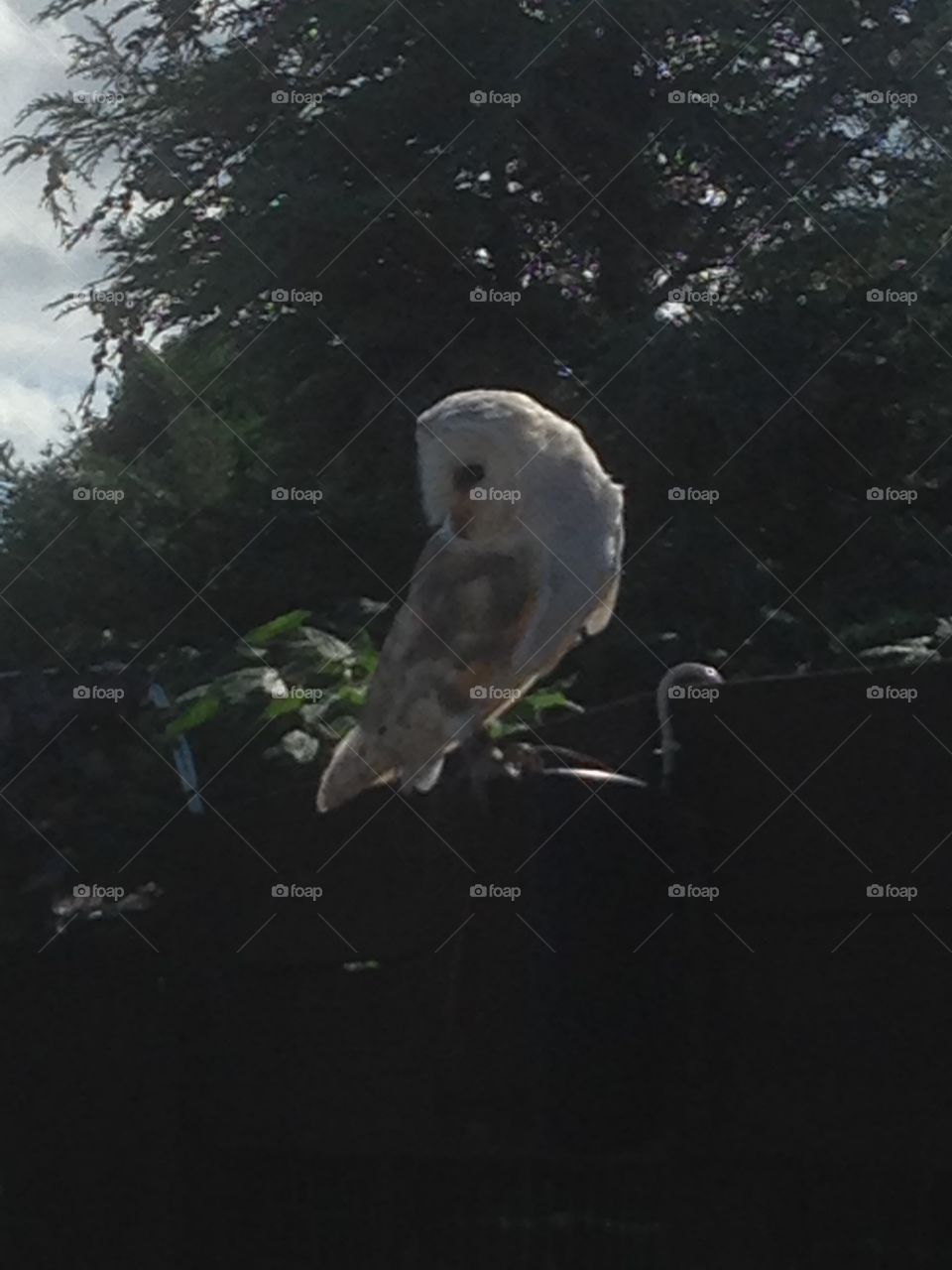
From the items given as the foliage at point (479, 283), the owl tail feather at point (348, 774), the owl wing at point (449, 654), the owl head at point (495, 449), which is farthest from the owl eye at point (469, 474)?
the foliage at point (479, 283)

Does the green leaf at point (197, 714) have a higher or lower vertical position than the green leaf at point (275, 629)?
lower

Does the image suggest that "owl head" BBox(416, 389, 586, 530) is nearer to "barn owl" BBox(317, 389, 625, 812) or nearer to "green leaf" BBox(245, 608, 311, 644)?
"barn owl" BBox(317, 389, 625, 812)

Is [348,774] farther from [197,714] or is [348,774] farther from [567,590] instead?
[567,590]

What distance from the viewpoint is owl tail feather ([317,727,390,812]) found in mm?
2406

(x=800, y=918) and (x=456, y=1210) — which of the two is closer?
(x=800, y=918)

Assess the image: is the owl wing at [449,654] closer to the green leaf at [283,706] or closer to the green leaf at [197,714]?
the green leaf at [283,706]

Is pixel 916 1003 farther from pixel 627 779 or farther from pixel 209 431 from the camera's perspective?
pixel 209 431

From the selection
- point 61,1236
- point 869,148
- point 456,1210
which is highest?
point 869,148

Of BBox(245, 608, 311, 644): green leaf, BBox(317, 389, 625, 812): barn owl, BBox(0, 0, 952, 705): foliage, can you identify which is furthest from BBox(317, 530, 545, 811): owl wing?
BBox(0, 0, 952, 705): foliage

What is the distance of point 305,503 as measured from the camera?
425 cm

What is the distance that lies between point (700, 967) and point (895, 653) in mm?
1056

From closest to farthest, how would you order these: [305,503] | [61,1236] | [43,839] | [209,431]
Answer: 1. [61,1236]
2. [43,839]
3. [305,503]
4. [209,431]

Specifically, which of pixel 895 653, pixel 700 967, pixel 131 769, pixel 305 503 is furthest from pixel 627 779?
pixel 305 503

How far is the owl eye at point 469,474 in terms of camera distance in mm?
2699
